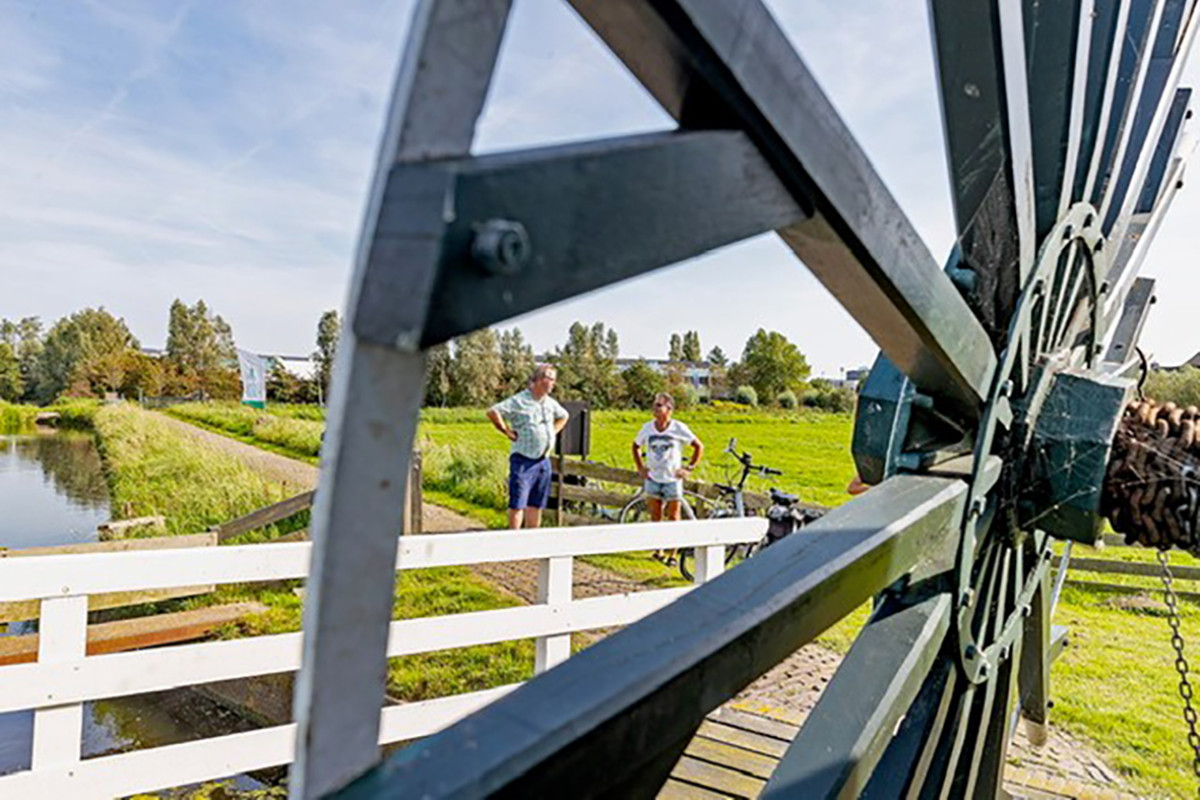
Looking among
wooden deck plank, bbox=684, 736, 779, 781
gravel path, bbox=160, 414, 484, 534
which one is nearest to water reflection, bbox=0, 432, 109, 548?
gravel path, bbox=160, 414, 484, 534

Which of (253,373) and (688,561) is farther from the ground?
(253,373)

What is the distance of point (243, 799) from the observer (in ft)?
13.7

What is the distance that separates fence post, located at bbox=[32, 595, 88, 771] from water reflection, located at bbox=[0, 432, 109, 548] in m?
11.7

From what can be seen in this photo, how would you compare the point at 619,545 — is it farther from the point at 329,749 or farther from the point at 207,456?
the point at 207,456

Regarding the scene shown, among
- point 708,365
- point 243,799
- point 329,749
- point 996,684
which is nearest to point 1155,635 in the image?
point 996,684

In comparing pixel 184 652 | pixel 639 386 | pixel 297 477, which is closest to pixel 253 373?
pixel 297 477

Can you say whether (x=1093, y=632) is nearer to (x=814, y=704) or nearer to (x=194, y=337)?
(x=814, y=704)

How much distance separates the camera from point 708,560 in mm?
5320

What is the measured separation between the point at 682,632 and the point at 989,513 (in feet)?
3.77

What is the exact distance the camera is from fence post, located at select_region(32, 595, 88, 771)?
9.78 ft

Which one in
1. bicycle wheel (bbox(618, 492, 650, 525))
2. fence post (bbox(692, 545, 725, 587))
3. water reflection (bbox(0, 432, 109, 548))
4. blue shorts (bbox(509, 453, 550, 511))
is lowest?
water reflection (bbox(0, 432, 109, 548))

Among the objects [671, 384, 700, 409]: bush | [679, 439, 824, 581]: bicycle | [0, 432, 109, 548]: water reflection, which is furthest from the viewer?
[671, 384, 700, 409]: bush

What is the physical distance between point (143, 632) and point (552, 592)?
3.70m

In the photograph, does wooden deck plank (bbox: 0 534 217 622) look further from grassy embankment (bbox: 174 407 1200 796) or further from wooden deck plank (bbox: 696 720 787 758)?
grassy embankment (bbox: 174 407 1200 796)
